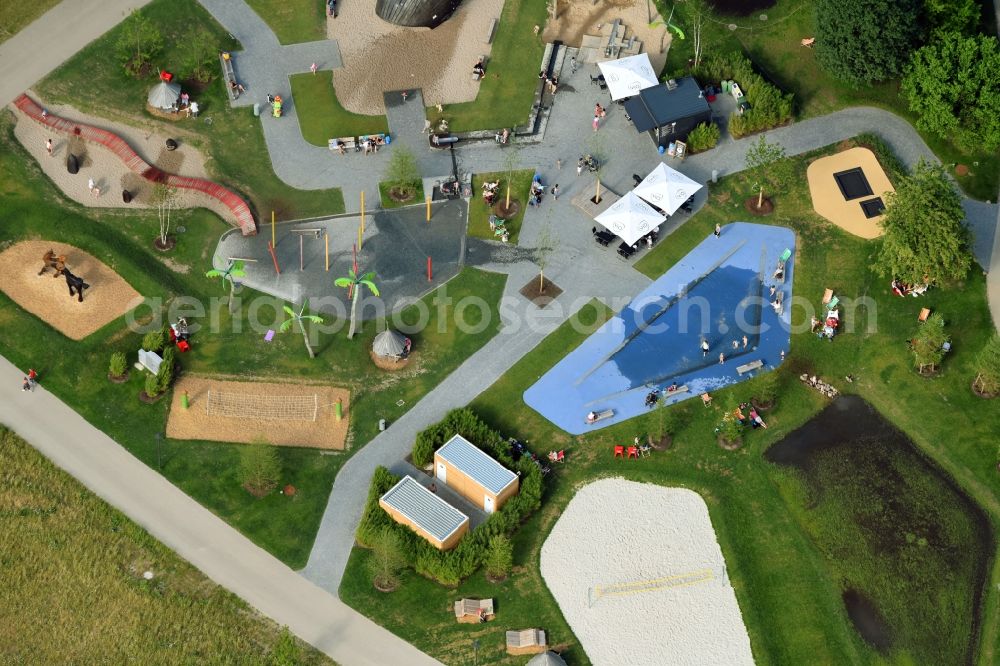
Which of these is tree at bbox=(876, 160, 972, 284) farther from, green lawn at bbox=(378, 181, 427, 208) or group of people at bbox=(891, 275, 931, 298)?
green lawn at bbox=(378, 181, 427, 208)

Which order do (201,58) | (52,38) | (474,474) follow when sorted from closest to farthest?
(474,474), (201,58), (52,38)

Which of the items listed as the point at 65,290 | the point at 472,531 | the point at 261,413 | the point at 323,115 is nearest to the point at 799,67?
the point at 323,115

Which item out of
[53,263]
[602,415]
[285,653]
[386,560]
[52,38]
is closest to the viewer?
[285,653]

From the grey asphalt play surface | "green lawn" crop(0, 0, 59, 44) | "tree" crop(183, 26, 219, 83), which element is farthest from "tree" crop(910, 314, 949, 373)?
"green lawn" crop(0, 0, 59, 44)

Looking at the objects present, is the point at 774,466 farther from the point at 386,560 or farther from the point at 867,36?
the point at 867,36

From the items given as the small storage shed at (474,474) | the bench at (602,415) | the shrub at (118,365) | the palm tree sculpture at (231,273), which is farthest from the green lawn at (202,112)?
the bench at (602,415)

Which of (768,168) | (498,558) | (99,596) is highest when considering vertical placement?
(768,168)
